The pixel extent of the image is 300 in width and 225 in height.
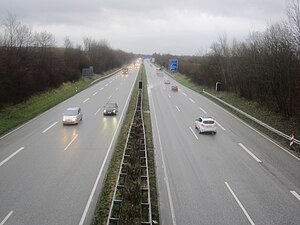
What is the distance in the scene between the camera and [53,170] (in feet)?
56.5

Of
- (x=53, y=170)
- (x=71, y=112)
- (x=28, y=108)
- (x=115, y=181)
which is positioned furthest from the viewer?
(x=28, y=108)

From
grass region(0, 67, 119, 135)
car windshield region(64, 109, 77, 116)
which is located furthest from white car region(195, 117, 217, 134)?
grass region(0, 67, 119, 135)

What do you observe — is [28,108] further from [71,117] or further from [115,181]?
[115,181]

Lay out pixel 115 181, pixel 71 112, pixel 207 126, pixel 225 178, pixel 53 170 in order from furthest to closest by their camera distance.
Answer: pixel 71 112, pixel 207 126, pixel 53 170, pixel 225 178, pixel 115 181

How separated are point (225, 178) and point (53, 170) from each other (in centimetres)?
929

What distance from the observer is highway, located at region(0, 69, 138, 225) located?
12.5 meters

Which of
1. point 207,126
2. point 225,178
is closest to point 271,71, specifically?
point 207,126

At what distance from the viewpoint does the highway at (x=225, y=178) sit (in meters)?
12.5

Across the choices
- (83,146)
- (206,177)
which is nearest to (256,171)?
(206,177)

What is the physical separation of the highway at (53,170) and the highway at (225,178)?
353 centimetres

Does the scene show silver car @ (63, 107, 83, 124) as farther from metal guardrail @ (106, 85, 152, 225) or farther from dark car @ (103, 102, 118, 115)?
metal guardrail @ (106, 85, 152, 225)

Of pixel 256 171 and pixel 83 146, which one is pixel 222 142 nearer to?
pixel 256 171

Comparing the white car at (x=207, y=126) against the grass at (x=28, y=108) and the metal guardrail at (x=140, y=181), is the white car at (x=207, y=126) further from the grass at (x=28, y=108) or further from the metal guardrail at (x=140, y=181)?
the grass at (x=28, y=108)

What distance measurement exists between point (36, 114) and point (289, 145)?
82.6 feet
